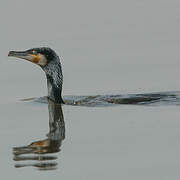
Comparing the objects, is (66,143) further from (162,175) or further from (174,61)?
(174,61)

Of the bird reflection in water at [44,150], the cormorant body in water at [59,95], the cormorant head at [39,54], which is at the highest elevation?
the cormorant head at [39,54]

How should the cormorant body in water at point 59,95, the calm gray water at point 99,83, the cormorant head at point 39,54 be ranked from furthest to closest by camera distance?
the cormorant head at point 39,54 < the cormorant body in water at point 59,95 < the calm gray water at point 99,83

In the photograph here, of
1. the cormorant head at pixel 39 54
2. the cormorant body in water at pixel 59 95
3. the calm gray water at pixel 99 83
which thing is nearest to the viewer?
the calm gray water at pixel 99 83

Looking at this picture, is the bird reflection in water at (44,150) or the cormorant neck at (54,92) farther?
the cormorant neck at (54,92)

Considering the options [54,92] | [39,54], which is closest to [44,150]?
[54,92]

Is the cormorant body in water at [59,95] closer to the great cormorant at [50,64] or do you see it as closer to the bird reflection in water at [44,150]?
the great cormorant at [50,64]

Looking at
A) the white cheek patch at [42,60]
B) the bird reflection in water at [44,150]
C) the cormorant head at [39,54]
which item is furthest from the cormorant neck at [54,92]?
the bird reflection in water at [44,150]

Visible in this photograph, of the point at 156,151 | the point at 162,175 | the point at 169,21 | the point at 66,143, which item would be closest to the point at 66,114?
the point at 66,143

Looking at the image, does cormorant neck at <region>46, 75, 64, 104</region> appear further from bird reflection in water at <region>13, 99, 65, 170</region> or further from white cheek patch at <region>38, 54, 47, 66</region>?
bird reflection in water at <region>13, 99, 65, 170</region>

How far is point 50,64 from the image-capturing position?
16797mm

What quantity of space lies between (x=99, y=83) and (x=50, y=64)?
1.27m

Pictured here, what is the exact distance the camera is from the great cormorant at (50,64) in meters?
16.7

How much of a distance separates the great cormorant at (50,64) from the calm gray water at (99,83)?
0.43 metres

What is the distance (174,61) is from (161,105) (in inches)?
127
